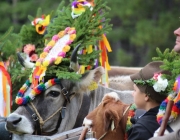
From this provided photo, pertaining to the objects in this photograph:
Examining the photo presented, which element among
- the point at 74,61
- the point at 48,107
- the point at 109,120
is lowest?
the point at 48,107

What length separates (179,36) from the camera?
15.4 feet

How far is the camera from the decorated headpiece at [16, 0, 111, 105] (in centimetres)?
582

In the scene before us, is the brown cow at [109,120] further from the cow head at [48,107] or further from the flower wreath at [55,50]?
the flower wreath at [55,50]

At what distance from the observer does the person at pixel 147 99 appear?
4898 millimetres

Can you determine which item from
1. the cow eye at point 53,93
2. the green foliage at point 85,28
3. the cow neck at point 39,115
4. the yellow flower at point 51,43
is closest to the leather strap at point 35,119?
the cow neck at point 39,115

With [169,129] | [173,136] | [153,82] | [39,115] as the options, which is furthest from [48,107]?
[173,136]

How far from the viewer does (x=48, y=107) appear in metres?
5.81

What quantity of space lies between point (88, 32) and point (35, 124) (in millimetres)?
1132

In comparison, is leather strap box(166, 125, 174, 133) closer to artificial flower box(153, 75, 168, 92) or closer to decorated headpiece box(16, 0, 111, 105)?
artificial flower box(153, 75, 168, 92)

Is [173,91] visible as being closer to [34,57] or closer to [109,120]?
[109,120]

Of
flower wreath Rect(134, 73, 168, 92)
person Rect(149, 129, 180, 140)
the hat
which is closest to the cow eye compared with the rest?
the hat

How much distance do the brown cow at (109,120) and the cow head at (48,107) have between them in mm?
689

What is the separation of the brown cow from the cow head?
2.26 ft

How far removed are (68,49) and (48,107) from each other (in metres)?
0.62
